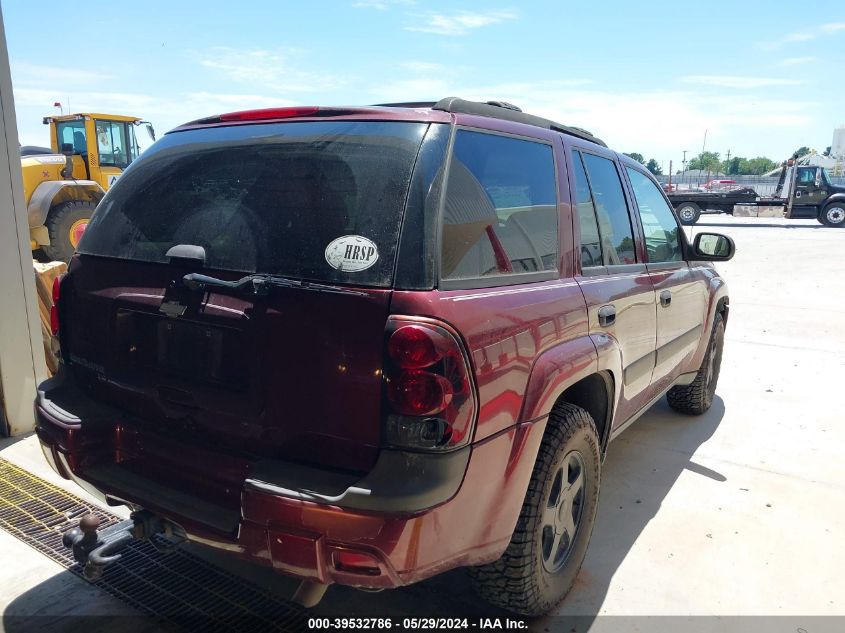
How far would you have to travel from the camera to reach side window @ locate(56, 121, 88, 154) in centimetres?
1216

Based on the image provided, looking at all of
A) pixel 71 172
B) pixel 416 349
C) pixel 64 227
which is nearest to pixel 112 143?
pixel 71 172

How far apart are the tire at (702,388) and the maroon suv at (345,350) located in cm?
241

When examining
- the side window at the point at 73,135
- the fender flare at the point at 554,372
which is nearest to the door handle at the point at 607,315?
the fender flare at the point at 554,372

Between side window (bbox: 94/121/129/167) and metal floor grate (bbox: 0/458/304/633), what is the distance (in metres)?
10.5

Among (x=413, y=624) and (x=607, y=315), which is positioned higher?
(x=607, y=315)

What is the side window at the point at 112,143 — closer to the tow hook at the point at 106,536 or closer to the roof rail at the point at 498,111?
the roof rail at the point at 498,111

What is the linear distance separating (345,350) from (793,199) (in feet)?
93.0

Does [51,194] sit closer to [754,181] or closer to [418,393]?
[418,393]

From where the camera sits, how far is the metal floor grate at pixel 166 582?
8.13 feet

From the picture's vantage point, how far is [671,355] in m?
3.84

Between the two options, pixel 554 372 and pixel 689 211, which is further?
pixel 689 211

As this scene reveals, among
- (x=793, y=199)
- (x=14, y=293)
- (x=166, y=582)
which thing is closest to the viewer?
(x=166, y=582)

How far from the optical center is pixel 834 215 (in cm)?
2488

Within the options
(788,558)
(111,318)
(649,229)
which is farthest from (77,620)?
(649,229)
